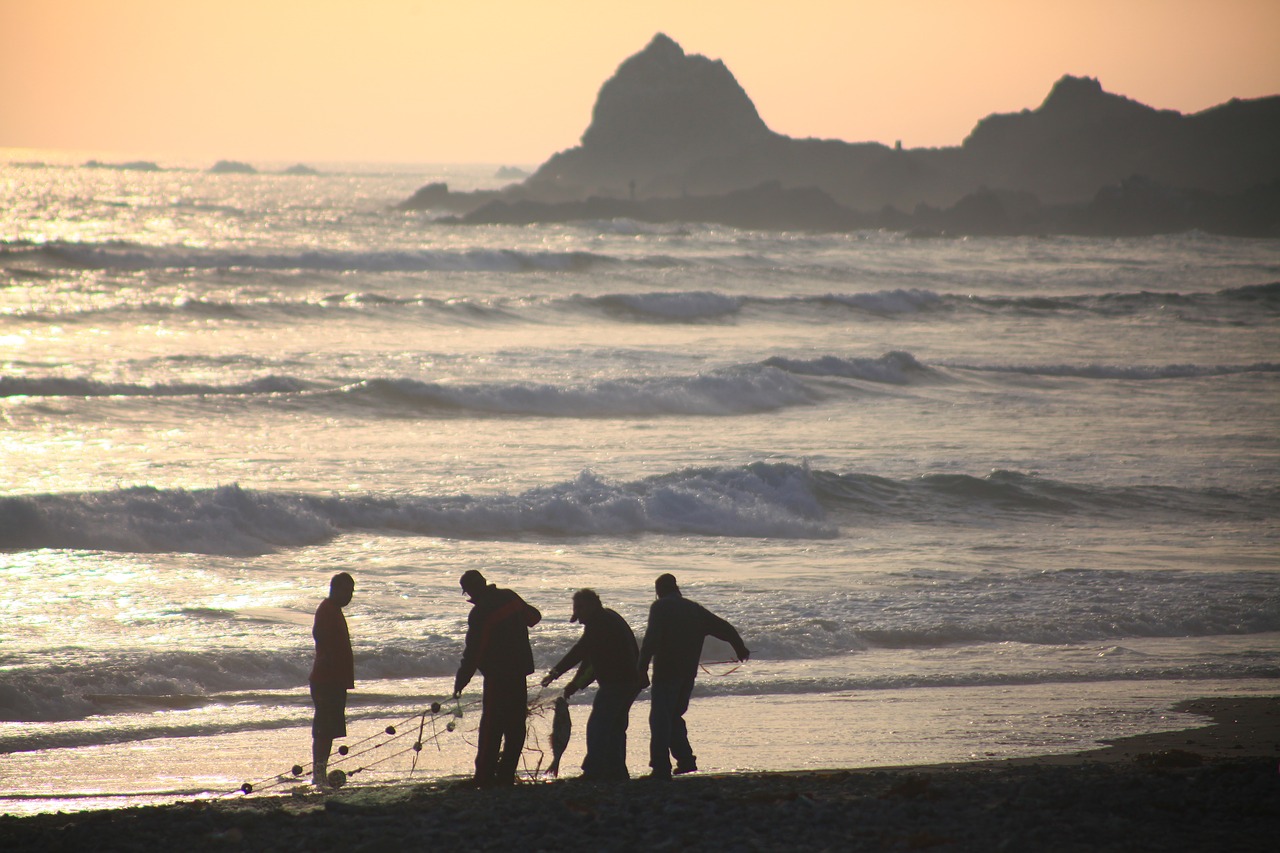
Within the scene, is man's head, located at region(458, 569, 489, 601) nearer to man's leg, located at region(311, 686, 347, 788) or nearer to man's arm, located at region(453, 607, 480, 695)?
man's arm, located at region(453, 607, 480, 695)

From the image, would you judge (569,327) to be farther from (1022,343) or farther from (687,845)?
(687,845)

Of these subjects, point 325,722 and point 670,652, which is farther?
point 325,722

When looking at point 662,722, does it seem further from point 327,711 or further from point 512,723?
point 327,711

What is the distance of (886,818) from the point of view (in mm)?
5973

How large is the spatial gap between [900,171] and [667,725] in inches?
4697

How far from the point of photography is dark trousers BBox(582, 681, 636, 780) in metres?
7.09

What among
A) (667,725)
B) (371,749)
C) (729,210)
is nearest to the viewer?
(667,725)

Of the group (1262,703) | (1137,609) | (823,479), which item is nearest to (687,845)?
(1262,703)

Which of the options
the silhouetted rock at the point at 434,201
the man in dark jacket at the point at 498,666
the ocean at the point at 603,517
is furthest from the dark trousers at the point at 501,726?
the silhouetted rock at the point at 434,201

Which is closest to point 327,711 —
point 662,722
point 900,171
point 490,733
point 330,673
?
point 330,673

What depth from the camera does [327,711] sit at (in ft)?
24.5

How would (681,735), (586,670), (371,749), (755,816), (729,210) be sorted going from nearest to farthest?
1. (755,816)
2. (586,670)
3. (681,735)
4. (371,749)
5. (729,210)

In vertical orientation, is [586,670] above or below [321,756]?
above

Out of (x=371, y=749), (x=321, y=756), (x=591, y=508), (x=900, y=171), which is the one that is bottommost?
(x=371, y=749)
